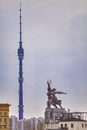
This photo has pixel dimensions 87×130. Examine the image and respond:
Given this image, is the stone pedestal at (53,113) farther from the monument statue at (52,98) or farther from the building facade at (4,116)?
the building facade at (4,116)

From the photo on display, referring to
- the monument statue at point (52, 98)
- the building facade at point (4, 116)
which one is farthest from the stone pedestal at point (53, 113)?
the building facade at point (4, 116)

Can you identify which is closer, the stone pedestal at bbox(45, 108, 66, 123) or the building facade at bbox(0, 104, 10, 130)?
the stone pedestal at bbox(45, 108, 66, 123)

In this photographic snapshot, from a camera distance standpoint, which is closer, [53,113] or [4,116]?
[53,113]

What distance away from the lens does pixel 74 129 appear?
81875mm

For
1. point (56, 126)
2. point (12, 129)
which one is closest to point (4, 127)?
point (56, 126)

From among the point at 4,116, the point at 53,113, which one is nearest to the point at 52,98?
the point at 53,113

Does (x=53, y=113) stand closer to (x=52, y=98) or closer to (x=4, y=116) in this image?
(x=52, y=98)

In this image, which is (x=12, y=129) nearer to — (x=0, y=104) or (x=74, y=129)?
(x=0, y=104)

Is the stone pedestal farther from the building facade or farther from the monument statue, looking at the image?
the building facade

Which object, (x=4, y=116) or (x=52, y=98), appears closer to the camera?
(x=52, y=98)

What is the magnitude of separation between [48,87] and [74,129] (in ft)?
72.0

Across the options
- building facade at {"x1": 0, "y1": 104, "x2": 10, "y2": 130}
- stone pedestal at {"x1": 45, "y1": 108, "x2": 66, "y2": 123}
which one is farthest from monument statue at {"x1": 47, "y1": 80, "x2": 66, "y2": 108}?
building facade at {"x1": 0, "y1": 104, "x2": 10, "y2": 130}

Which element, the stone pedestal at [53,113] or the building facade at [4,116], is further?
the building facade at [4,116]

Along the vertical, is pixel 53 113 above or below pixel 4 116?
below
